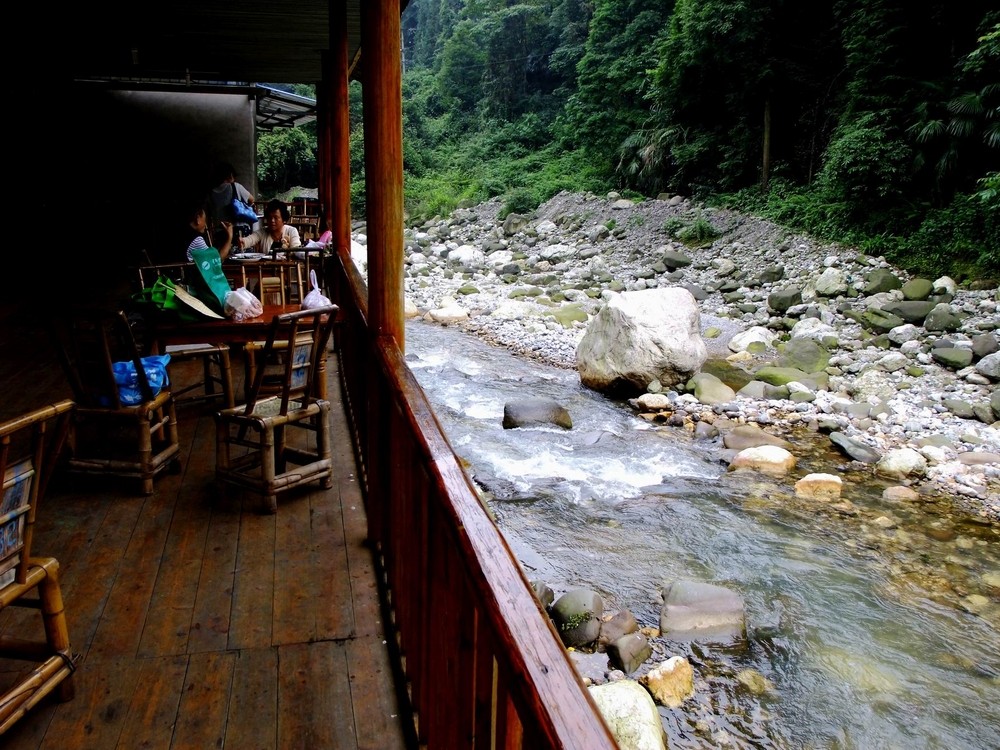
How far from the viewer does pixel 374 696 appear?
2.13 m

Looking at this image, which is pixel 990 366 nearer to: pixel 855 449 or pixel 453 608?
pixel 855 449

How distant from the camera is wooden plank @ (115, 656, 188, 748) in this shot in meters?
1.96

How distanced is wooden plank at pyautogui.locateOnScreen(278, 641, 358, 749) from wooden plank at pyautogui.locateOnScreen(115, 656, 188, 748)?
295 millimetres

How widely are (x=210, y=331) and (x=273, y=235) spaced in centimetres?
317

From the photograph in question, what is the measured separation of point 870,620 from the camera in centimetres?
511

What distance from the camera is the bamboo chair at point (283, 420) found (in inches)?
127

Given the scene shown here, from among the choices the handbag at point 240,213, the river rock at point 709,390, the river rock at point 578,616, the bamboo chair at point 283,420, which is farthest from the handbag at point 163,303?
the river rock at point 709,390

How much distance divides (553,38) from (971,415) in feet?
97.0

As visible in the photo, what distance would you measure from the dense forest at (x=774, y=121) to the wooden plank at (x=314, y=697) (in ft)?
39.6

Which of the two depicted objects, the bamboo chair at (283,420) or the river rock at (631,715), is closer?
the bamboo chair at (283,420)

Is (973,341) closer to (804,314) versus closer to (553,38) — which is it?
(804,314)

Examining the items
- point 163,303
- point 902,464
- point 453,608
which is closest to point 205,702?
point 453,608

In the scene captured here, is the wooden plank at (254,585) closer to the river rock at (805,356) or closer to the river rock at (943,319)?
the river rock at (805,356)

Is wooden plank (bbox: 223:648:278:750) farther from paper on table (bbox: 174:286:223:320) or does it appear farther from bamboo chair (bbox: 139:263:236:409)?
bamboo chair (bbox: 139:263:236:409)
